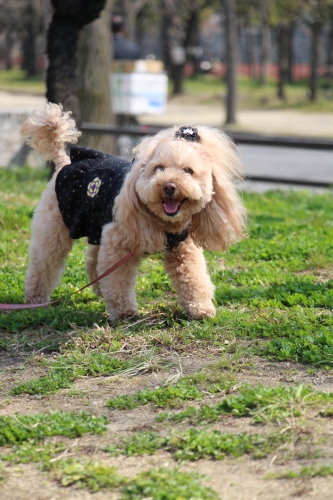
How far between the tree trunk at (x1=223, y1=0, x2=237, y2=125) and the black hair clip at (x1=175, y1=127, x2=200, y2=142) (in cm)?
1719

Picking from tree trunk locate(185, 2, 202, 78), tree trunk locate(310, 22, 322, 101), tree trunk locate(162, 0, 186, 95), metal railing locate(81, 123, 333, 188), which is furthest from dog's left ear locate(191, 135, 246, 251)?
tree trunk locate(185, 2, 202, 78)

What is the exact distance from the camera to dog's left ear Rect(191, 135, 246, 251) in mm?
4090

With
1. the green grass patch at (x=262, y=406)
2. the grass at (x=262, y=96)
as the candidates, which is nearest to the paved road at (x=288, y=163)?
the green grass patch at (x=262, y=406)

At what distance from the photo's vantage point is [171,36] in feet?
118

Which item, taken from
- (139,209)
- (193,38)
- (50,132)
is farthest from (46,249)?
(193,38)

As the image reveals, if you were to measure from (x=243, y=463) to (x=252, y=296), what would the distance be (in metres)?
2.21

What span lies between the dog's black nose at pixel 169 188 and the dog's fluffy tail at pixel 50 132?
134 centimetres

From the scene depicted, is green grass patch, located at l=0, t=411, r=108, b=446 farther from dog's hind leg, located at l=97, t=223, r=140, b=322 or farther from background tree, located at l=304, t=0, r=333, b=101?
background tree, located at l=304, t=0, r=333, b=101

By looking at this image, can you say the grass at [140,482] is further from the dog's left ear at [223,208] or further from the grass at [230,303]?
the dog's left ear at [223,208]

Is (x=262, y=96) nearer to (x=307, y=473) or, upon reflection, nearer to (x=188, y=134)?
(x=188, y=134)

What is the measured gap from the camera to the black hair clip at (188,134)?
13.0 feet

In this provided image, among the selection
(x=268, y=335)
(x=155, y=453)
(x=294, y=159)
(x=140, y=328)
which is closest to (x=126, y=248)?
(x=140, y=328)

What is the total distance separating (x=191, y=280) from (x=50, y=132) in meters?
1.46

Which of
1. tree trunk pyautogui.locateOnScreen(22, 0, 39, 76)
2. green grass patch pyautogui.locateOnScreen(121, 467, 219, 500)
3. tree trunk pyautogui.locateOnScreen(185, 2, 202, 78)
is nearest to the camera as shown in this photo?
green grass patch pyautogui.locateOnScreen(121, 467, 219, 500)
